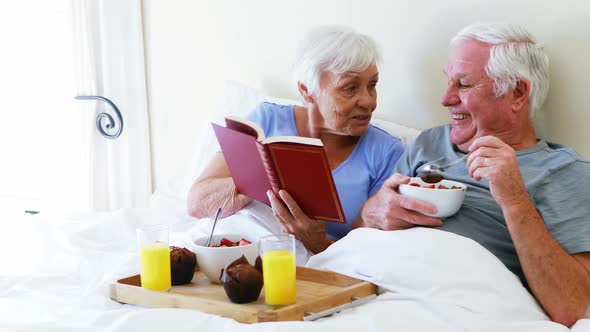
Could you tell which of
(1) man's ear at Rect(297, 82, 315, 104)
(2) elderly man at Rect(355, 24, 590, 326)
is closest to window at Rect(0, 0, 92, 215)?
(1) man's ear at Rect(297, 82, 315, 104)

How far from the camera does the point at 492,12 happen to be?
201cm

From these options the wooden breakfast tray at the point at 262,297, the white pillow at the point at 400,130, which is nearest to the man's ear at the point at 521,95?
the white pillow at the point at 400,130

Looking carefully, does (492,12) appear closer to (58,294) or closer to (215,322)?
(215,322)

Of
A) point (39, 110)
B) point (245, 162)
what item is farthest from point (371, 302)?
point (39, 110)

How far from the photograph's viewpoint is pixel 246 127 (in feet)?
5.96

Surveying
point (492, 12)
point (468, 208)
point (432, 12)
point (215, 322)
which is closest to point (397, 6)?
point (432, 12)

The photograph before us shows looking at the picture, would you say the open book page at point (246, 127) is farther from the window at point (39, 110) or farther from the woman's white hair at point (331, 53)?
the window at point (39, 110)

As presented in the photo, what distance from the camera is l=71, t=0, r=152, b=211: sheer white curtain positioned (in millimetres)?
3021

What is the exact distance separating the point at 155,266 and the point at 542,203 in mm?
867

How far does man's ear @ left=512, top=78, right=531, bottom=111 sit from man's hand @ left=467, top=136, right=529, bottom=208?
28 centimetres

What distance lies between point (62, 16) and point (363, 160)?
1667mm

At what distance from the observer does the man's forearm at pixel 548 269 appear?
1.49 metres

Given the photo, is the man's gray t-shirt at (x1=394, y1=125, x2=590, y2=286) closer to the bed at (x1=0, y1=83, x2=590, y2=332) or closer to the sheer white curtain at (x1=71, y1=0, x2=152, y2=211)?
the bed at (x1=0, y1=83, x2=590, y2=332)

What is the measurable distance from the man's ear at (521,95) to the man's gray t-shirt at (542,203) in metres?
0.10
